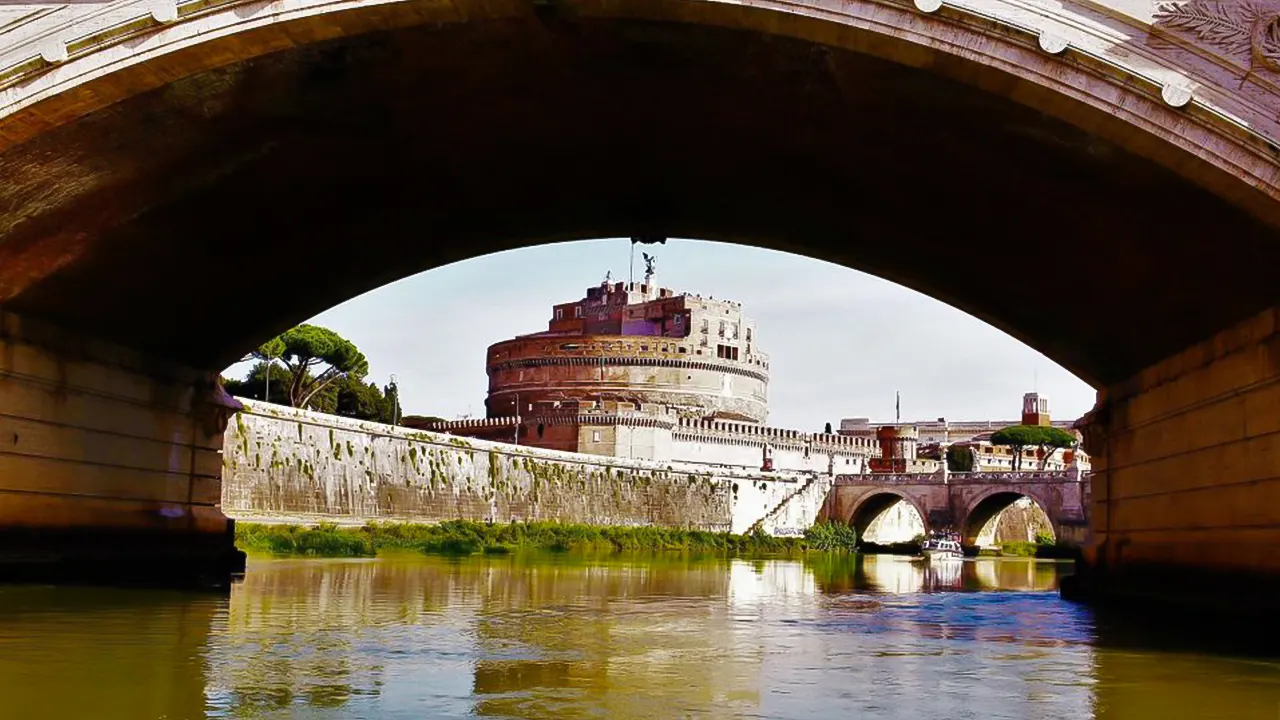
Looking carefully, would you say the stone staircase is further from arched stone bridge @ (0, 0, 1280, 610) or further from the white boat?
arched stone bridge @ (0, 0, 1280, 610)

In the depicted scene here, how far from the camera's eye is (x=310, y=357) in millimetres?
59594

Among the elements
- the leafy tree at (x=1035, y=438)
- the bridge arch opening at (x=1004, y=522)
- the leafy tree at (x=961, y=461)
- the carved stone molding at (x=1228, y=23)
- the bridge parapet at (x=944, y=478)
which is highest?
the leafy tree at (x=1035, y=438)

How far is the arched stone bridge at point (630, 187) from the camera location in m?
10.1

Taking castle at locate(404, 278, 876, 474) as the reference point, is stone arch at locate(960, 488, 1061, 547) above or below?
below

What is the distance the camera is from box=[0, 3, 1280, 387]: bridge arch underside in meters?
10.7

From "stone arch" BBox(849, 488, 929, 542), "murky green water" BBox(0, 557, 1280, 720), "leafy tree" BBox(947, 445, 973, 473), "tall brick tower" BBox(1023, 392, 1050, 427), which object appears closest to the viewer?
"murky green water" BBox(0, 557, 1280, 720)

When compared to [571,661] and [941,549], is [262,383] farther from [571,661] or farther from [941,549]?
[571,661]

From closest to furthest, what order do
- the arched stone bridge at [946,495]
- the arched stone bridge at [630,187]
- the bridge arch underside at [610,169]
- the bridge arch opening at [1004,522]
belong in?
the arched stone bridge at [630,187]
the bridge arch underside at [610,169]
the arched stone bridge at [946,495]
the bridge arch opening at [1004,522]

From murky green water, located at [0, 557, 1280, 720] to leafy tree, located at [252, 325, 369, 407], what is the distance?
133 ft

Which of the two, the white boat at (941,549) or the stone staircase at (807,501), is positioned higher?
the stone staircase at (807,501)

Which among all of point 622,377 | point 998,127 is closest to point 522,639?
point 998,127

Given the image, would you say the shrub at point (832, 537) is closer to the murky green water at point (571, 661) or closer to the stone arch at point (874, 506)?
the stone arch at point (874, 506)

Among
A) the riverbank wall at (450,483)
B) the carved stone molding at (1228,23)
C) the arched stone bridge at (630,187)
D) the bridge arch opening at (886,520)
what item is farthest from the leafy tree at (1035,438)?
the carved stone molding at (1228,23)

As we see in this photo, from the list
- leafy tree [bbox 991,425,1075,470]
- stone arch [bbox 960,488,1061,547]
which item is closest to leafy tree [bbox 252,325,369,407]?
stone arch [bbox 960,488,1061,547]
